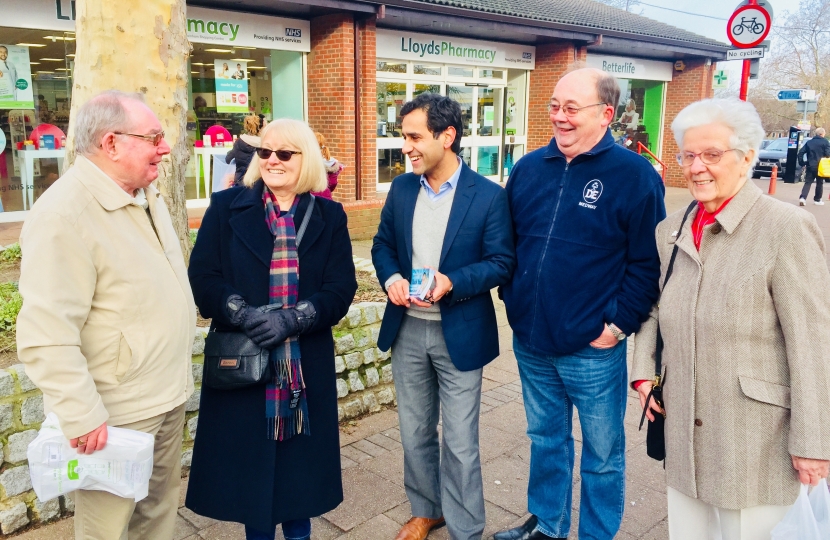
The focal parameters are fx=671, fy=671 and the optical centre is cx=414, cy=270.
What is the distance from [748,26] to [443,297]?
6790 mm

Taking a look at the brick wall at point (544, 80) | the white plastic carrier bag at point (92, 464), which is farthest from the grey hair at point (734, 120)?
the brick wall at point (544, 80)

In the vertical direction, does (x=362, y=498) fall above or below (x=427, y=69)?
below

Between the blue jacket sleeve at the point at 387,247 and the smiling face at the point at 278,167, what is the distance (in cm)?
53

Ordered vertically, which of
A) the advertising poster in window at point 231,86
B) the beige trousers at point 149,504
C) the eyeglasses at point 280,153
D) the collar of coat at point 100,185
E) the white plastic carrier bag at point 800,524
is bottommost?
the beige trousers at point 149,504

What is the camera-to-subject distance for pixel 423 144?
2920 millimetres

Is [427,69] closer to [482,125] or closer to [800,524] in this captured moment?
[482,125]

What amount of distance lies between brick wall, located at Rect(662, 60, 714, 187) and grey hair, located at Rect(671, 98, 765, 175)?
Answer: 18586mm

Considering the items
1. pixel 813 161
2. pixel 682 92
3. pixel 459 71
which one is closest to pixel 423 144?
pixel 459 71

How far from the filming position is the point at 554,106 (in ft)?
9.41

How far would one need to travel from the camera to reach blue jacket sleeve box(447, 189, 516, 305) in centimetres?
285

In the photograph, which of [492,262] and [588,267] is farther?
[492,262]

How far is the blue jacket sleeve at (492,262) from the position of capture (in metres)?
2.85

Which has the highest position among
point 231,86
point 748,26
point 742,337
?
point 748,26

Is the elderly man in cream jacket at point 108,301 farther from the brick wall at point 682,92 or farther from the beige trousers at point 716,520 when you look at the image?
the brick wall at point 682,92
